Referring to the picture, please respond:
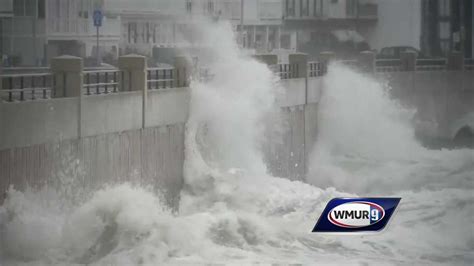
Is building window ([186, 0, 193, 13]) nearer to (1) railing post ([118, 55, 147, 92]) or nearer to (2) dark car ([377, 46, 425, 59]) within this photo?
(1) railing post ([118, 55, 147, 92])

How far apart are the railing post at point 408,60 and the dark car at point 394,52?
0.10 feet

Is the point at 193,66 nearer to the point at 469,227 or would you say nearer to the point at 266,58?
the point at 266,58

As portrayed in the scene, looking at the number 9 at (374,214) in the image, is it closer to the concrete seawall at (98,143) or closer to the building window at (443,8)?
the concrete seawall at (98,143)

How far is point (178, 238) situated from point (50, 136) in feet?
3.05

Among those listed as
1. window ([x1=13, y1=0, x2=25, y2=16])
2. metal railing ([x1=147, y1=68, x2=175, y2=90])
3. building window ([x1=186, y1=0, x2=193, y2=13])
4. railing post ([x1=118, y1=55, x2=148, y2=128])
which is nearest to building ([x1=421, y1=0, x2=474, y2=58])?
building window ([x1=186, y1=0, x2=193, y2=13])

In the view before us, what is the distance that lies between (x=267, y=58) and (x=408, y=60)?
1.25m

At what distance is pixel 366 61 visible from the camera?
1048cm

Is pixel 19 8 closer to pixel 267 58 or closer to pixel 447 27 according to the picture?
pixel 267 58

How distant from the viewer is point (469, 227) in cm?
827

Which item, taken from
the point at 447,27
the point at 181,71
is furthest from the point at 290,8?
the point at 447,27

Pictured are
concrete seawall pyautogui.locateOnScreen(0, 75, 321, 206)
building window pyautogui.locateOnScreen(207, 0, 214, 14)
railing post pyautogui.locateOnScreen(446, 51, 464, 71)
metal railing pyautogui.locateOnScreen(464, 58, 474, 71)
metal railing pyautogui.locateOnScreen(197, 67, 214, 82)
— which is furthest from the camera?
metal railing pyautogui.locateOnScreen(464, 58, 474, 71)

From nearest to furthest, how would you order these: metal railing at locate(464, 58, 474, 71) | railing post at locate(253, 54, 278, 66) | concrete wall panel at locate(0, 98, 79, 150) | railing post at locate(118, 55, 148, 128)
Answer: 1. concrete wall panel at locate(0, 98, 79, 150)
2. railing post at locate(118, 55, 148, 128)
3. railing post at locate(253, 54, 278, 66)
4. metal railing at locate(464, 58, 474, 71)

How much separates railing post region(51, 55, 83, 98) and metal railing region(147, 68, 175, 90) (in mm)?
1008

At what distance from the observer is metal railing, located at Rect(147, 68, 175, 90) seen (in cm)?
871
